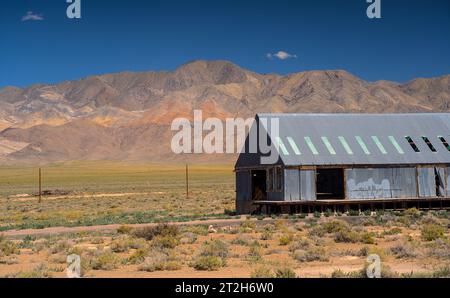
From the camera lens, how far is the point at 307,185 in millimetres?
30031

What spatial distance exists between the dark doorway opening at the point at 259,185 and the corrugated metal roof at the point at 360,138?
13.8ft

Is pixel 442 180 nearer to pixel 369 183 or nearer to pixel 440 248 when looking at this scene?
pixel 369 183

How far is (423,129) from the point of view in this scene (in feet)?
111

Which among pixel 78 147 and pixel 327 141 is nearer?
pixel 327 141

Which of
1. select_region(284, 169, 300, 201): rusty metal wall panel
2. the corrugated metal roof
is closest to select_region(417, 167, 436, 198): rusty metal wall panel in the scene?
the corrugated metal roof

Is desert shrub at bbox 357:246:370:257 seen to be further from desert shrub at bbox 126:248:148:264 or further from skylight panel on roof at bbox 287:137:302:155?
skylight panel on roof at bbox 287:137:302:155

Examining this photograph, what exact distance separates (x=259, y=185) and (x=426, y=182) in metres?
9.19

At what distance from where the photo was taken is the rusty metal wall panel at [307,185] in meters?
30.0

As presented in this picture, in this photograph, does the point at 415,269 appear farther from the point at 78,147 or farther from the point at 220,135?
the point at 78,147

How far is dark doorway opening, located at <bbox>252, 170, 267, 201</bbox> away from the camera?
34.5 m
